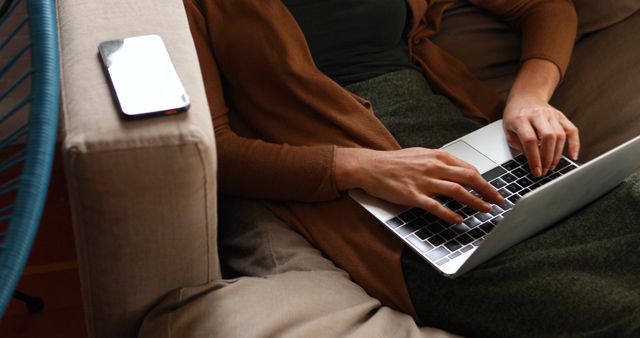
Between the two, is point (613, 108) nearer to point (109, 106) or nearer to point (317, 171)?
point (317, 171)

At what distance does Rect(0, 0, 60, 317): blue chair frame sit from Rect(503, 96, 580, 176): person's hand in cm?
67

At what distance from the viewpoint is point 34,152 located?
28.6 inches

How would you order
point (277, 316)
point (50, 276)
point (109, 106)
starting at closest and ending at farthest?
point (109, 106), point (277, 316), point (50, 276)

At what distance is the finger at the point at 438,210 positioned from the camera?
100 cm

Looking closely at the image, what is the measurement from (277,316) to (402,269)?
7.8 inches

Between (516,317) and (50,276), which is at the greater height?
(516,317)

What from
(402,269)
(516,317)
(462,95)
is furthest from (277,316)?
(462,95)

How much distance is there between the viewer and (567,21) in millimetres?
1313

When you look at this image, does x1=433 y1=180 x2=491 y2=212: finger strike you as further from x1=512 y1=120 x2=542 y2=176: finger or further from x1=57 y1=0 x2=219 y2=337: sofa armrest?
x1=57 y1=0 x2=219 y2=337: sofa armrest

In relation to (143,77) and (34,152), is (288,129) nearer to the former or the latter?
(143,77)

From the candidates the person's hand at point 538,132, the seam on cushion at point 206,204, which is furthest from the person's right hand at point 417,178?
the seam on cushion at point 206,204

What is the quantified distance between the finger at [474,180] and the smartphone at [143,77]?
1.32 feet

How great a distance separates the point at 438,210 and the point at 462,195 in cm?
4

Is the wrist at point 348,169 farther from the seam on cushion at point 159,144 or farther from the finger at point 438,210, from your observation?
the seam on cushion at point 159,144
